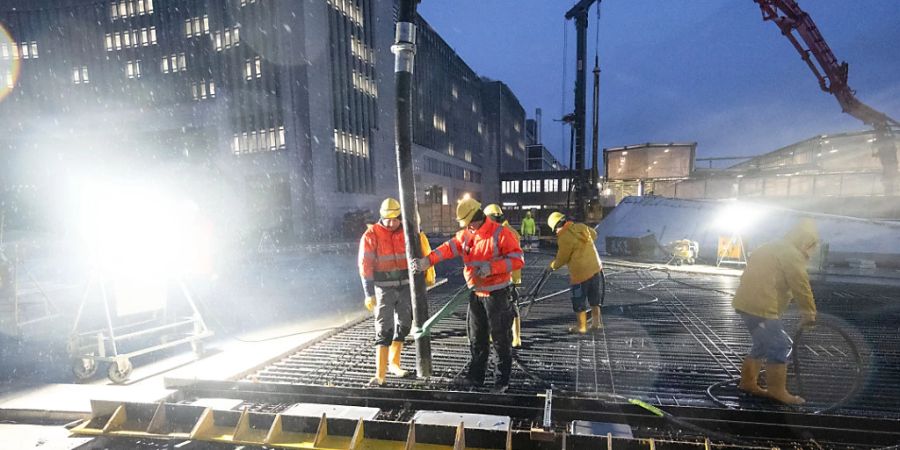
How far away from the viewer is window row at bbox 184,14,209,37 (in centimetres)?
2617

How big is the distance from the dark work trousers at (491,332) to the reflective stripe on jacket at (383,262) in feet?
2.84

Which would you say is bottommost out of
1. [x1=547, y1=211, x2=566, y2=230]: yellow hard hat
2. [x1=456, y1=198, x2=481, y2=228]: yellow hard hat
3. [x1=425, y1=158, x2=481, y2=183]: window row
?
[x1=547, y1=211, x2=566, y2=230]: yellow hard hat

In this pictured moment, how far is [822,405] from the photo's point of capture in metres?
3.41

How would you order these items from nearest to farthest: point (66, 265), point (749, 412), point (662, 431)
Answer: point (749, 412)
point (662, 431)
point (66, 265)

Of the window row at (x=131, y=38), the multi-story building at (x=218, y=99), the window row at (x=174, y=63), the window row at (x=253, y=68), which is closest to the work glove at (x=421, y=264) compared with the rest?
the multi-story building at (x=218, y=99)

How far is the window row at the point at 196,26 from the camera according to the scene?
2617 cm

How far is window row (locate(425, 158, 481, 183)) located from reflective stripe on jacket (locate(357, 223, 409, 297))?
3288cm

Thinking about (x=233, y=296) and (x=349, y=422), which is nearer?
(x=349, y=422)

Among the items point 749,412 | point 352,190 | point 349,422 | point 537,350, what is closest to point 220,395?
point 349,422

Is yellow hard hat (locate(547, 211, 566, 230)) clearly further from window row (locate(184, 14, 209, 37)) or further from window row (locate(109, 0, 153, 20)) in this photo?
window row (locate(109, 0, 153, 20))

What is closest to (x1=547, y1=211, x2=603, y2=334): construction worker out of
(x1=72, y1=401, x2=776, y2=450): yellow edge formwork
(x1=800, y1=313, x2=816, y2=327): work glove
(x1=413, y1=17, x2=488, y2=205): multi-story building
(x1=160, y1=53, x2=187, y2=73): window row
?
(x1=800, y1=313, x2=816, y2=327): work glove

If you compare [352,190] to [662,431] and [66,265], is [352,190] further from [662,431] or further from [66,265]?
[662,431]

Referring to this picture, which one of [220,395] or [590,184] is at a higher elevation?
[590,184]

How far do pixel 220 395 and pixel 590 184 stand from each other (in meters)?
15.5
